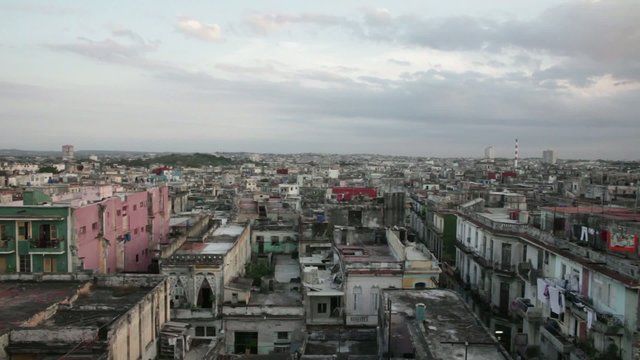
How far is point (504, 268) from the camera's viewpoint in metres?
31.5

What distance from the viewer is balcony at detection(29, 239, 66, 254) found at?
93.1ft

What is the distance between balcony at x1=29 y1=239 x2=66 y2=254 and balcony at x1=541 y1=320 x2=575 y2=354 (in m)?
24.1

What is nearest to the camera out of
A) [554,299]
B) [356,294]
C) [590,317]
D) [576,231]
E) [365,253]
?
[590,317]

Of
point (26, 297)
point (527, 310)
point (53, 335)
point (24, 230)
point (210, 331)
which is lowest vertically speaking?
point (210, 331)

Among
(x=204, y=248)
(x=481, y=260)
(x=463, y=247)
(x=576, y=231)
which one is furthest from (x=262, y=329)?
(x=576, y=231)

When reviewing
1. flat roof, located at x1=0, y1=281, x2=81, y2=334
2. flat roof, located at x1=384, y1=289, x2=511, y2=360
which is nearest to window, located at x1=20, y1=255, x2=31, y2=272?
flat roof, located at x1=0, y1=281, x2=81, y2=334

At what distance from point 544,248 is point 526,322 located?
A: 3792mm

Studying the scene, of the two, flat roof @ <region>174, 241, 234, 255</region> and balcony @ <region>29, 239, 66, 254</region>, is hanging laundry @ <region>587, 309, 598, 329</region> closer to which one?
flat roof @ <region>174, 241, 234, 255</region>

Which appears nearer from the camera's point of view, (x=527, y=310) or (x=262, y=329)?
(x=527, y=310)

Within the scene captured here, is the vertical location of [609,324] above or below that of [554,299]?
above

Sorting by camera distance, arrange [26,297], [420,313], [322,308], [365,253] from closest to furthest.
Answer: [26,297]
[420,313]
[322,308]
[365,253]

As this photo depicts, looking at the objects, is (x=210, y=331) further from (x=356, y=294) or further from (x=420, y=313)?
(x=420, y=313)

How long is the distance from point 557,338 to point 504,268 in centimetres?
774

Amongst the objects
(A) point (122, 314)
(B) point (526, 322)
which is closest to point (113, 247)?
(A) point (122, 314)
